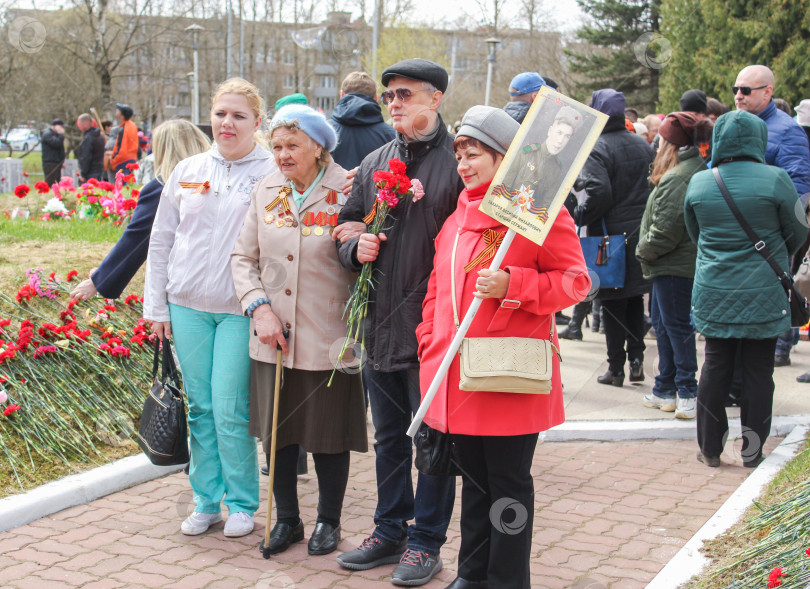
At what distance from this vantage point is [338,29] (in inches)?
1789

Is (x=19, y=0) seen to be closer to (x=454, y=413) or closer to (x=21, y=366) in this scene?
(x=21, y=366)

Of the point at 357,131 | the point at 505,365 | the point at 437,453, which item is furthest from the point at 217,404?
the point at 357,131

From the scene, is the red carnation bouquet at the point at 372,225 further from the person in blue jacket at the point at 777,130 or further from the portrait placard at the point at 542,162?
the person in blue jacket at the point at 777,130

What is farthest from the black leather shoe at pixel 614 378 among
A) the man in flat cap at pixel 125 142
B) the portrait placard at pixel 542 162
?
the man in flat cap at pixel 125 142

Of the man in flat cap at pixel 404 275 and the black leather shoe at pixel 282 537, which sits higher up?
the man in flat cap at pixel 404 275

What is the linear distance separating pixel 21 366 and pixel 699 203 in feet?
14.0

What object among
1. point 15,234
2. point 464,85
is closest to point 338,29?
point 464,85

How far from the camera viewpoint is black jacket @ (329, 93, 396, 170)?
566 centimetres

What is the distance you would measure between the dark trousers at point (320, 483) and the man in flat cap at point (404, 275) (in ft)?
0.79

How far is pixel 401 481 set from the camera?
4086 mm

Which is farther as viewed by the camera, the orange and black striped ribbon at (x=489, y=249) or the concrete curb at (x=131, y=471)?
the concrete curb at (x=131, y=471)

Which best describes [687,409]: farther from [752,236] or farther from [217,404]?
[217,404]

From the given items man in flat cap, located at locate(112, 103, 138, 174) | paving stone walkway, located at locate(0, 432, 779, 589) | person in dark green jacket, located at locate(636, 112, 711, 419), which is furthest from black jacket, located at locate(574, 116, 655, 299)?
man in flat cap, located at locate(112, 103, 138, 174)

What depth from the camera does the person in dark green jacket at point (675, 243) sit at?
6074mm
